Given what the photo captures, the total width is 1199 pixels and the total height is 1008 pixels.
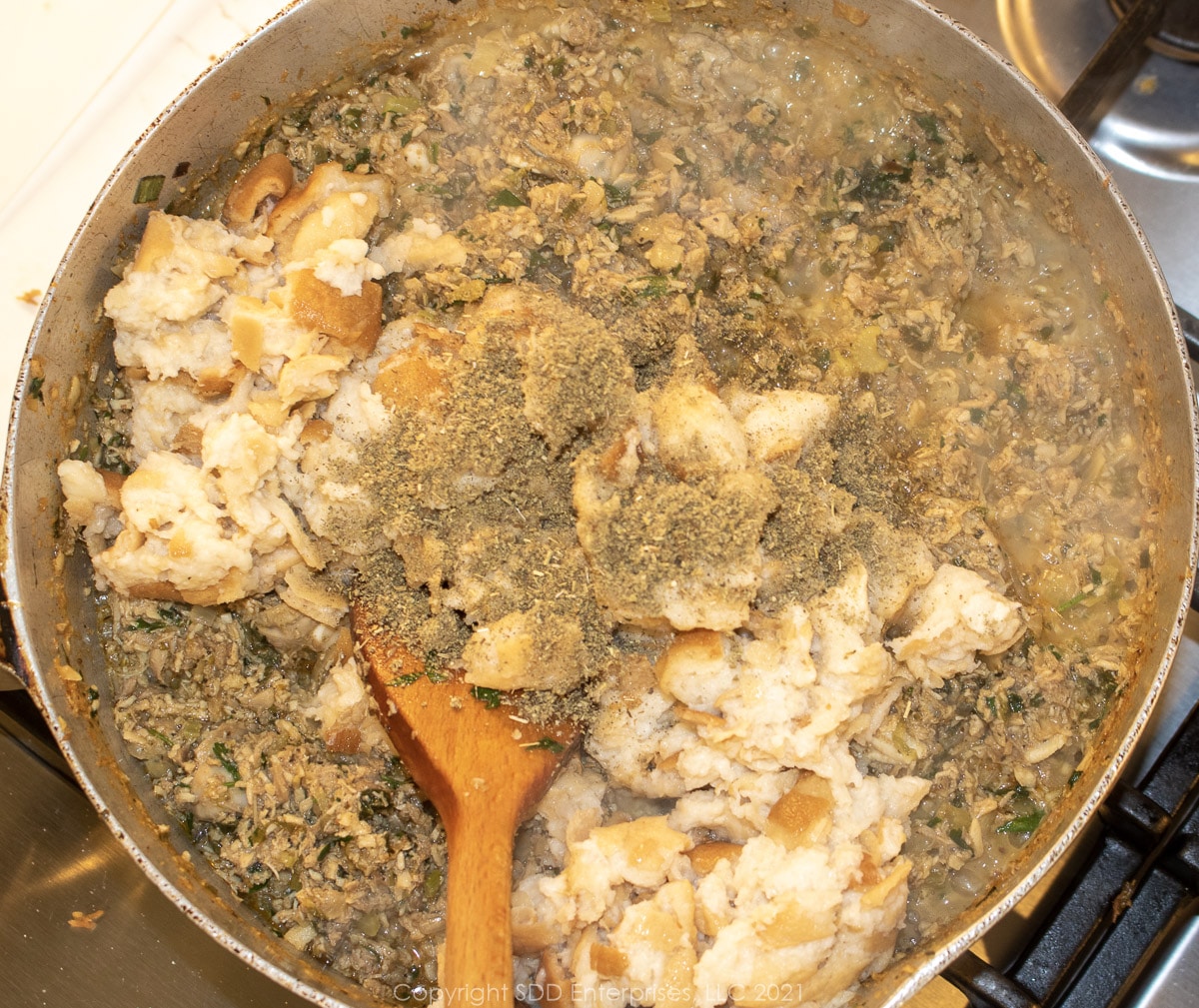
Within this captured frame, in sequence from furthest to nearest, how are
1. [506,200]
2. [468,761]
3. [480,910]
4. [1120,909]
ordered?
[506,200] → [1120,909] → [468,761] → [480,910]

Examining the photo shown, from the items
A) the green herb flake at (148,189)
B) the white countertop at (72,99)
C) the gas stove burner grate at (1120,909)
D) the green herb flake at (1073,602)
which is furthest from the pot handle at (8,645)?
the green herb flake at (1073,602)

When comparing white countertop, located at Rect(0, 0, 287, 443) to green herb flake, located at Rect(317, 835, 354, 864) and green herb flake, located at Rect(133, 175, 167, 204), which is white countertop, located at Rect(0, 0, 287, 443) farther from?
green herb flake, located at Rect(317, 835, 354, 864)

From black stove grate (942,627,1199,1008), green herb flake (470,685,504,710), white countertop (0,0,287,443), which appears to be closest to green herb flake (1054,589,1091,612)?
black stove grate (942,627,1199,1008)

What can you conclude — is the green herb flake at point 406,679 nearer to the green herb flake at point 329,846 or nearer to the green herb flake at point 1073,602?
the green herb flake at point 329,846

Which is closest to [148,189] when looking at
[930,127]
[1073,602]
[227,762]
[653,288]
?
[653,288]

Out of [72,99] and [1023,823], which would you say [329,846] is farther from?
[72,99]
